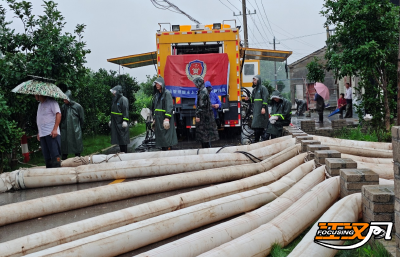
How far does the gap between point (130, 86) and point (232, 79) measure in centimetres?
605

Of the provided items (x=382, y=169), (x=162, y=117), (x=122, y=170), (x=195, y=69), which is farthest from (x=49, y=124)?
(x=195, y=69)

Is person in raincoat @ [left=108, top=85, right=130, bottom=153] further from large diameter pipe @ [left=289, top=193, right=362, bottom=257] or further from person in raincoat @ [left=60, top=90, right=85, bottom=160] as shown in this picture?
large diameter pipe @ [left=289, top=193, right=362, bottom=257]

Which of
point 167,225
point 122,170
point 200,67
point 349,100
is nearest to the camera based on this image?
point 167,225

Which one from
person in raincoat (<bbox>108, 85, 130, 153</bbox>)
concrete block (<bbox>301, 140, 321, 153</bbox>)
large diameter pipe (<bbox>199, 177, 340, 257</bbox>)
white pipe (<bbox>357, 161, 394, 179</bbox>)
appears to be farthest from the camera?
person in raincoat (<bbox>108, 85, 130, 153</bbox>)

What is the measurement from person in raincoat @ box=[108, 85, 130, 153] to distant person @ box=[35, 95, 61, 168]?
107 inches

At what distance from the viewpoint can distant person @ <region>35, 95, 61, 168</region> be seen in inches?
276

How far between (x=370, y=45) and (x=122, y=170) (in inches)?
277

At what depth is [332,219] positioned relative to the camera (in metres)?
3.68

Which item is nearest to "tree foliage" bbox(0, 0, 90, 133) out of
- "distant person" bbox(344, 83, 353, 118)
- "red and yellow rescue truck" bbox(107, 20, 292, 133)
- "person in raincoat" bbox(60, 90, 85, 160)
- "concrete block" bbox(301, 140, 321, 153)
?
"person in raincoat" bbox(60, 90, 85, 160)

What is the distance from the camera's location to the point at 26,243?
3.68m

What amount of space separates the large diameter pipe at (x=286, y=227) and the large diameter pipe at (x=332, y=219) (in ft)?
0.96

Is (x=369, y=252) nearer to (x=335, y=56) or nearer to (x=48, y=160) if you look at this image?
(x=48, y=160)

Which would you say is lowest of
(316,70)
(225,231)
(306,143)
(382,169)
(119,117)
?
(225,231)

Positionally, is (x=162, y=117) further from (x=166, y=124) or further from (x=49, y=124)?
(x=49, y=124)
